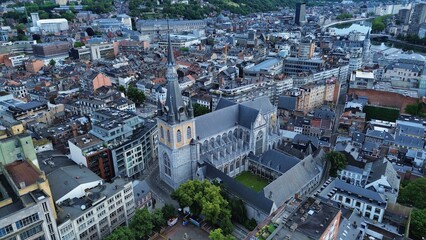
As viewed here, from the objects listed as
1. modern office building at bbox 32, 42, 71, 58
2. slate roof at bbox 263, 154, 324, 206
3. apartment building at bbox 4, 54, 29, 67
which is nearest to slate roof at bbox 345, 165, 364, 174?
slate roof at bbox 263, 154, 324, 206

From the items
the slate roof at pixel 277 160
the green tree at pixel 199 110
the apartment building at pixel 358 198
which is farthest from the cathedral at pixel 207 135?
the apartment building at pixel 358 198

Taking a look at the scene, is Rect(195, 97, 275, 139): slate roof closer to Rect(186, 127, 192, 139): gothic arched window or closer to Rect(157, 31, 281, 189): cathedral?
Rect(157, 31, 281, 189): cathedral

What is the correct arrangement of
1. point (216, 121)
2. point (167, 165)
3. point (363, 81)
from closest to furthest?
point (167, 165) < point (216, 121) < point (363, 81)

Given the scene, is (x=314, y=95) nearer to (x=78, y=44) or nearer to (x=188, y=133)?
(x=188, y=133)

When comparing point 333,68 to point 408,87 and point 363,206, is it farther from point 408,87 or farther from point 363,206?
point 363,206

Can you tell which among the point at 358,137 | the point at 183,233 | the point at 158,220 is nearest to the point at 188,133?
the point at 158,220
